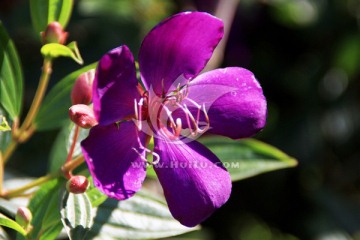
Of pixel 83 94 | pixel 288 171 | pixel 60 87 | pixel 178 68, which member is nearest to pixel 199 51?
pixel 178 68

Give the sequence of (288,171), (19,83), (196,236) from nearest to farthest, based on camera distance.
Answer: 1. (19,83)
2. (196,236)
3. (288,171)

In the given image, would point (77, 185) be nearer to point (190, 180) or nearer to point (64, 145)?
point (190, 180)

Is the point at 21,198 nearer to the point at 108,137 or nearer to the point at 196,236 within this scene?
the point at 108,137

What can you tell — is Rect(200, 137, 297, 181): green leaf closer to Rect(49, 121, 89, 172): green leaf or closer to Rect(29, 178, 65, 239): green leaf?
Rect(49, 121, 89, 172): green leaf

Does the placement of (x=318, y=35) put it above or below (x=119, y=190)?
below

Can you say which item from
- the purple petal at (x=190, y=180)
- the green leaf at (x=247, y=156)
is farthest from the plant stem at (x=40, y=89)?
the green leaf at (x=247, y=156)

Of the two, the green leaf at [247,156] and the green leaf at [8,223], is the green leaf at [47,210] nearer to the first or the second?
the green leaf at [8,223]

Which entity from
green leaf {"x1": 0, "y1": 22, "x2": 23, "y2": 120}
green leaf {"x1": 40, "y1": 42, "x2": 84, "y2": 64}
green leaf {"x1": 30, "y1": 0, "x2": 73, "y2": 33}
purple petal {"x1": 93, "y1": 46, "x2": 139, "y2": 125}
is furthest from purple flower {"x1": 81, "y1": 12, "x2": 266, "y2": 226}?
green leaf {"x1": 0, "y1": 22, "x2": 23, "y2": 120}

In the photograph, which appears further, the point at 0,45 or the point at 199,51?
the point at 0,45
